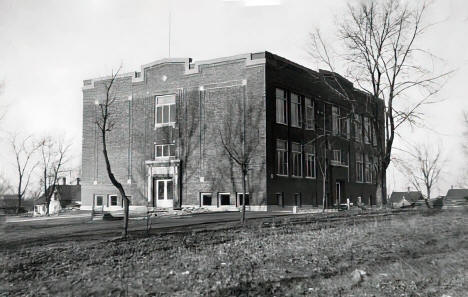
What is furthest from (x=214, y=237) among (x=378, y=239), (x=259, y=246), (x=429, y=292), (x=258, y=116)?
(x=258, y=116)

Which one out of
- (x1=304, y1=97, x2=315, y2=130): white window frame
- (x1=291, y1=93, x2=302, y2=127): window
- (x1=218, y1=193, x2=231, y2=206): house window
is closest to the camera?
(x1=218, y1=193, x2=231, y2=206): house window

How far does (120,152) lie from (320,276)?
106 feet

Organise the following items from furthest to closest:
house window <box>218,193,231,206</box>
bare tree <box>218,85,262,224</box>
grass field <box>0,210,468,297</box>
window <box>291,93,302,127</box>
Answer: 1. window <box>291,93,302,127</box>
2. house window <box>218,193,231,206</box>
3. bare tree <box>218,85,262,224</box>
4. grass field <box>0,210,468,297</box>

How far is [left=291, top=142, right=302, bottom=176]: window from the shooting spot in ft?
121

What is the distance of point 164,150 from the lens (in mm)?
38219

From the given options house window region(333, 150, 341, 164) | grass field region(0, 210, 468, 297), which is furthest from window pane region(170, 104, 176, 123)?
grass field region(0, 210, 468, 297)

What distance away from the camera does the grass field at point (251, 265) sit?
9289 mm

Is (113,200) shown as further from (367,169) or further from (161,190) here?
(367,169)

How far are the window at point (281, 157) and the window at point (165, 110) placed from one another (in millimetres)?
8627

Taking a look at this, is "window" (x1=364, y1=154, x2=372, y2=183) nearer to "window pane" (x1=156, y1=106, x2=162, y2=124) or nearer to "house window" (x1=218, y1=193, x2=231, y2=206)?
"house window" (x1=218, y1=193, x2=231, y2=206)

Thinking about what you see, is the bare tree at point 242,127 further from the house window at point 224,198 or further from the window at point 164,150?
the window at point 164,150

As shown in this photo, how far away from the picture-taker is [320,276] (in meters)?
9.91

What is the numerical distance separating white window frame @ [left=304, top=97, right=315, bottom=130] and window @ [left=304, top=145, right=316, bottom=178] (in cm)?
163

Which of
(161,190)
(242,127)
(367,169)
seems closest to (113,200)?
(161,190)
